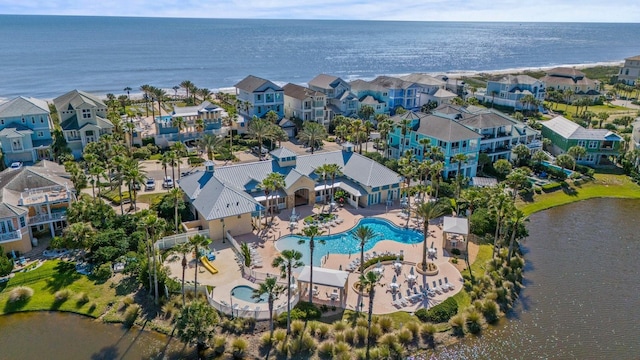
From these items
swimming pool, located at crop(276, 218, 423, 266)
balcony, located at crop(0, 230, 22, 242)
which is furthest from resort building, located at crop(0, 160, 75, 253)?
swimming pool, located at crop(276, 218, 423, 266)

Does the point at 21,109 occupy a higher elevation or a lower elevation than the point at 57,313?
higher

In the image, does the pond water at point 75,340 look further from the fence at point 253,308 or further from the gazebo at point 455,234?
the gazebo at point 455,234

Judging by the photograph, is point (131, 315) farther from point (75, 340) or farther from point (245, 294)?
point (245, 294)

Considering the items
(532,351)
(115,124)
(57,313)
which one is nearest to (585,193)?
(532,351)

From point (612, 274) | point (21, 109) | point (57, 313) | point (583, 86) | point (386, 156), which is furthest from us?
point (583, 86)

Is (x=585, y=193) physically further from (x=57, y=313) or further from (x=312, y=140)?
(x=57, y=313)

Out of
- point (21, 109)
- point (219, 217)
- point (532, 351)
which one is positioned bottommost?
point (532, 351)

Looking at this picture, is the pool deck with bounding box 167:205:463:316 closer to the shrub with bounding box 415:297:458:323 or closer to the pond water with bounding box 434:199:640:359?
the shrub with bounding box 415:297:458:323
